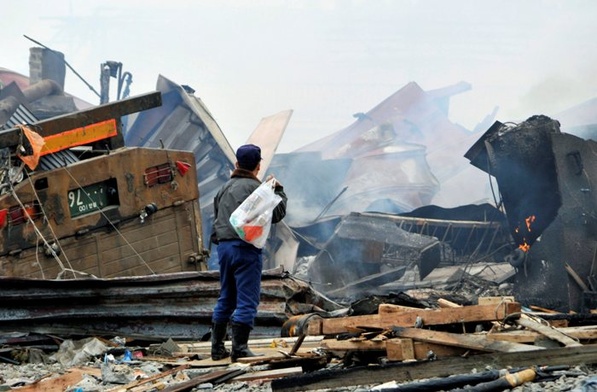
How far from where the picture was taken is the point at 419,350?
18.2ft

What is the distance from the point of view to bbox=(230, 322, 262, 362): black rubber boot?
671 cm

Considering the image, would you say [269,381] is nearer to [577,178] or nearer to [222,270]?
[222,270]

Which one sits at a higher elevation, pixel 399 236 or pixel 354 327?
pixel 399 236

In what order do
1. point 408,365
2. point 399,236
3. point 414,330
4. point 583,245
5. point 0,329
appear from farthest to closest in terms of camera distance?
point 399,236 → point 583,245 → point 0,329 → point 414,330 → point 408,365

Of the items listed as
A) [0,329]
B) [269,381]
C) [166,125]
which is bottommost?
[269,381]

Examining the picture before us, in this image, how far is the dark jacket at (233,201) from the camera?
688cm

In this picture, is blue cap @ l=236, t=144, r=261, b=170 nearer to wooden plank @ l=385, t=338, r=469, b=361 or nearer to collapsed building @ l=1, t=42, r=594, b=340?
wooden plank @ l=385, t=338, r=469, b=361

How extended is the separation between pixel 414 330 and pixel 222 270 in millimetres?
1868

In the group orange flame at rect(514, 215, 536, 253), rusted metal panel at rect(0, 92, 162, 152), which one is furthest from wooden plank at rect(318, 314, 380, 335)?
orange flame at rect(514, 215, 536, 253)

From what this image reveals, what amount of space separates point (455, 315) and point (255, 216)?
5.48 ft

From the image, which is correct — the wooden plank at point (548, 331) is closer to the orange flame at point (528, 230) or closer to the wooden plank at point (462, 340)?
the wooden plank at point (462, 340)

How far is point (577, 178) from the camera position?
1248 cm

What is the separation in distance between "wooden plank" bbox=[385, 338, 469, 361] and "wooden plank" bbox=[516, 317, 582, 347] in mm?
486

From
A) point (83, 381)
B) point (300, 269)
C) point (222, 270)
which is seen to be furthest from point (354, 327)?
point (300, 269)
